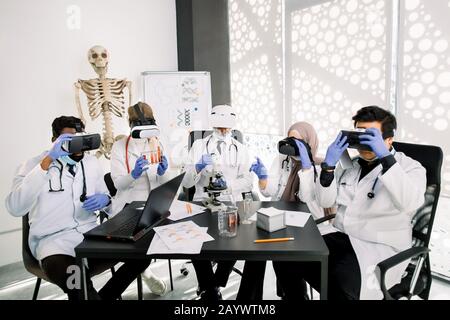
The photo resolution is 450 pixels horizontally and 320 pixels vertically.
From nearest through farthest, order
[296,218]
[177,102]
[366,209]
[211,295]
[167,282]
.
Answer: [296,218] < [366,209] < [211,295] < [167,282] < [177,102]

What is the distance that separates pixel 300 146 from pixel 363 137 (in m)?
0.42

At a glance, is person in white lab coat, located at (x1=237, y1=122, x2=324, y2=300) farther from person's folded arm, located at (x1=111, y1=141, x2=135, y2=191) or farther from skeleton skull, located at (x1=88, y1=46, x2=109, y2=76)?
skeleton skull, located at (x1=88, y1=46, x2=109, y2=76)

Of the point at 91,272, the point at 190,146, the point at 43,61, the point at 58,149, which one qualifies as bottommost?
the point at 91,272

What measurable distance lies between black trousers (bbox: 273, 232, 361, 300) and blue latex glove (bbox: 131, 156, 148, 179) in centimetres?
108

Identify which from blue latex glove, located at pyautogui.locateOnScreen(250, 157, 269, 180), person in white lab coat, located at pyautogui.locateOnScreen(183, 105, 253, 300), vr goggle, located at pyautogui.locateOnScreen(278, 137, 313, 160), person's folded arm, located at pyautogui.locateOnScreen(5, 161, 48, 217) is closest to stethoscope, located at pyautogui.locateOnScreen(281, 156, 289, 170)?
blue latex glove, located at pyautogui.locateOnScreen(250, 157, 269, 180)

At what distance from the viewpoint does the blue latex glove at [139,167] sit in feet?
7.82

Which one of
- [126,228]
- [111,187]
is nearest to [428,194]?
[126,228]

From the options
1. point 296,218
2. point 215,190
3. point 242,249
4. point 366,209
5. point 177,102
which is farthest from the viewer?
point 177,102

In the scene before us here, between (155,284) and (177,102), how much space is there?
89.5 inches

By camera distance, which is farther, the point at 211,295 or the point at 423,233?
the point at 211,295

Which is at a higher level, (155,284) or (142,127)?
(142,127)

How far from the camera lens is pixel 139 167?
7.85 ft

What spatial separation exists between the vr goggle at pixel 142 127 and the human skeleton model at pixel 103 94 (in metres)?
1.32

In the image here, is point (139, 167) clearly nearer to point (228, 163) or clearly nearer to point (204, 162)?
point (204, 162)
